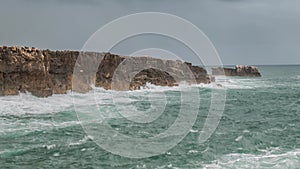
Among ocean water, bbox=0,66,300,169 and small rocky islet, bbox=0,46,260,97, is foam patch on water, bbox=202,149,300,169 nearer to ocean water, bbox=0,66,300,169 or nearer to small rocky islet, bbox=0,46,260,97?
ocean water, bbox=0,66,300,169

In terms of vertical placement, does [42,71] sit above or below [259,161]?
above

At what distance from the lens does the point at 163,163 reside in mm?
13570

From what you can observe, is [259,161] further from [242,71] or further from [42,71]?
[242,71]

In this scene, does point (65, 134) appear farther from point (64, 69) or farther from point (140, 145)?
point (64, 69)

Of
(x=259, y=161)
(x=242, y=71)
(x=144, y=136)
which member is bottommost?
(x=259, y=161)

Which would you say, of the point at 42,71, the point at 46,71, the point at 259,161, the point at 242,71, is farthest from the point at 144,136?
the point at 242,71

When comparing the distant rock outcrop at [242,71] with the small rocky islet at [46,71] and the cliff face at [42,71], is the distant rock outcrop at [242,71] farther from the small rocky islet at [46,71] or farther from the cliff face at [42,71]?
the cliff face at [42,71]

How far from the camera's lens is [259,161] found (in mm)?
13578

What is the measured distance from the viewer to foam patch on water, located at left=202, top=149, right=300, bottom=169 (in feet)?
42.4

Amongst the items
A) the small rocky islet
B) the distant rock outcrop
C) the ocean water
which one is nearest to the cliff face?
the small rocky islet

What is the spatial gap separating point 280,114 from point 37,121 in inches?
760

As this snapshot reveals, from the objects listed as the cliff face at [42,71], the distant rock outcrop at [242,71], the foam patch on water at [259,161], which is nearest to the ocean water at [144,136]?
the foam patch on water at [259,161]

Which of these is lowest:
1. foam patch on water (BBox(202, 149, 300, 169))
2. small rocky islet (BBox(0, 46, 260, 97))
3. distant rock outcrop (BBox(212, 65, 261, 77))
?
foam patch on water (BBox(202, 149, 300, 169))

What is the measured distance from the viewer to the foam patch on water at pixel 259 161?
12922mm
